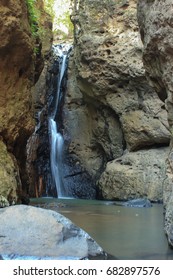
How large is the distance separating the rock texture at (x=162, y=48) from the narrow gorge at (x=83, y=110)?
263cm

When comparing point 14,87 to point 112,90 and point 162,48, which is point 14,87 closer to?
point 162,48

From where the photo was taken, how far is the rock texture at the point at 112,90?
13.8m

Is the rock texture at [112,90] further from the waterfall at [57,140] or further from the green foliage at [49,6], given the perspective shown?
the green foliage at [49,6]

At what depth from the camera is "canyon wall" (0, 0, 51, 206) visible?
26.6 feet

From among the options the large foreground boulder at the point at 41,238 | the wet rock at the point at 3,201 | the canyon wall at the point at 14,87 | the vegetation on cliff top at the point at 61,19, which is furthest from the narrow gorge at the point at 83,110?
the vegetation on cliff top at the point at 61,19

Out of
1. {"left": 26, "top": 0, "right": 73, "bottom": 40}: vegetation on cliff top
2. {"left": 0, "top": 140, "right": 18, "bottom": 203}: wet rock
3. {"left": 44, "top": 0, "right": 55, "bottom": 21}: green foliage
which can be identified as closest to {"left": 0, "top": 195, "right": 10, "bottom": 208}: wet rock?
{"left": 0, "top": 140, "right": 18, "bottom": 203}: wet rock

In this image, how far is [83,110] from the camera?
16.5m

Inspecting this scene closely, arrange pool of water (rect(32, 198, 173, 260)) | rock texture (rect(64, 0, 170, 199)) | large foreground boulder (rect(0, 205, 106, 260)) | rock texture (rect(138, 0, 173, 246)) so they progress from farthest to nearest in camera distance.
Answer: rock texture (rect(64, 0, 170, 199)), rock texture (rect(138, 0, 173, 246)), pool of water (rect(32, 198, 173, 260)), large foreground boulder (rect(0, 205, 106, 260))

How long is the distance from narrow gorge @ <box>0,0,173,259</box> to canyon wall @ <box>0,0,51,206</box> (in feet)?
0.08

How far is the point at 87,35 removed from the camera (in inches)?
574

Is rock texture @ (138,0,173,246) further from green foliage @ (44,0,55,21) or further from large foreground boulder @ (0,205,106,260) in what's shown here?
green foliage @ (44,0,55,21)

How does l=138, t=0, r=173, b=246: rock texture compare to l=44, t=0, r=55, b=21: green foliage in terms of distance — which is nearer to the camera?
l=138, t=0, r=173, b=246: rock texture
